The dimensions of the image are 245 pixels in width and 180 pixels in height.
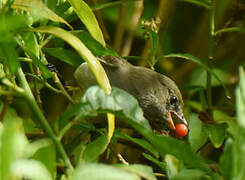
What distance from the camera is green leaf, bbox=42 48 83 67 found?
1637 millimetres

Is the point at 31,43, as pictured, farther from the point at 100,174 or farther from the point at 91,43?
the point at 100,174

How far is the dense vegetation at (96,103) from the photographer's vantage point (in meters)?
0.85

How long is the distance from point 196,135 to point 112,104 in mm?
671

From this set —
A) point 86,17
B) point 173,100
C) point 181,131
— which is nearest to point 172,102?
point 173,100

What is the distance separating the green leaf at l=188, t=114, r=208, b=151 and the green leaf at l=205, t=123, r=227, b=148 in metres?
0.03

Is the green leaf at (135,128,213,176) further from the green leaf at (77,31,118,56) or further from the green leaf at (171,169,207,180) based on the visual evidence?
the green leaf at (77,31,118,56)

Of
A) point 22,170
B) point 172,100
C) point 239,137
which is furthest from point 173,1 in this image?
point 22,170

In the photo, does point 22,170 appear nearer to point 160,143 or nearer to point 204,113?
point 160,143

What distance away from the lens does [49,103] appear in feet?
9.18

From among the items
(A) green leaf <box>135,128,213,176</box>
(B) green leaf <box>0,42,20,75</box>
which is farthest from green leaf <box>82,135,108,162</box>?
(B) green leaf <box>0,42,20,75</box>

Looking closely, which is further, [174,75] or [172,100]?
[174,75]

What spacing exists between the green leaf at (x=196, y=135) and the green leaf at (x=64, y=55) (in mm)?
457

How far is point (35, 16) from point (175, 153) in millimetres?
437

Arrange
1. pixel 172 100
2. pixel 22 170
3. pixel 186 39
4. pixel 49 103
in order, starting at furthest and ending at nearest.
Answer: pixel 186 39 < pixel 49 103 < pixel 172 100 < pixel 22 170
